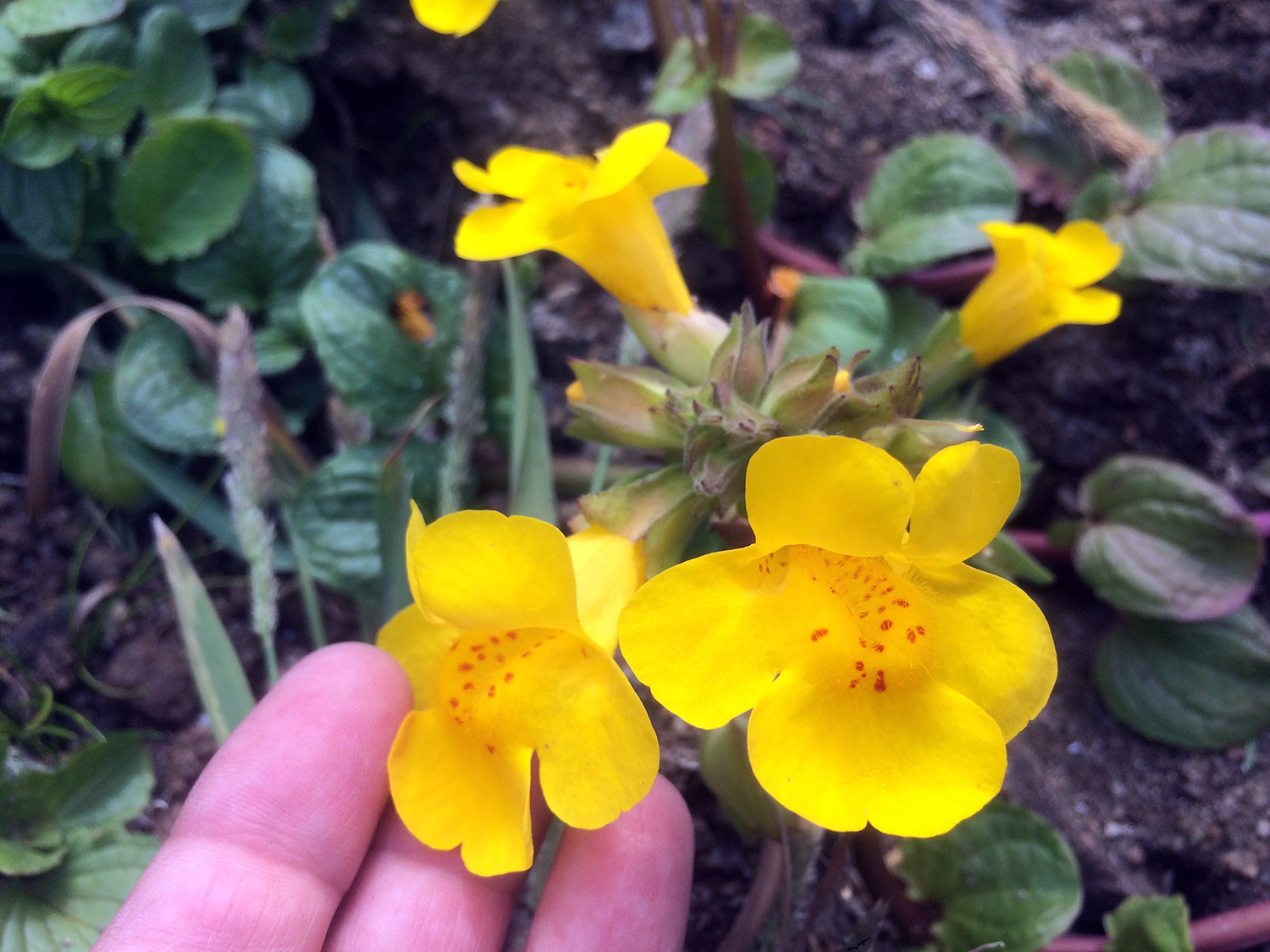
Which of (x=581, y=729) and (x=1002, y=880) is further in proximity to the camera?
(x=1002, y=880)

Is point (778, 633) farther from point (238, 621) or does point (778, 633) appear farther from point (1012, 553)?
point (238, 621)

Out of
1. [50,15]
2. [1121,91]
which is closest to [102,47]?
[50,15]

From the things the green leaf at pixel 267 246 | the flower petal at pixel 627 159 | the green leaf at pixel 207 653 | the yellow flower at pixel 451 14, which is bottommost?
the green leaf at pixel 207 653

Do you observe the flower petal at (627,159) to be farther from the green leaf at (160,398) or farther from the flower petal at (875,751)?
the green leaf at (160,398)

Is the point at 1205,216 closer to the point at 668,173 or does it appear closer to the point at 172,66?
the point at 668,173

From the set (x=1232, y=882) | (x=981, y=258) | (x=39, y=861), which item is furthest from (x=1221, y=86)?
(x=39, y=861)

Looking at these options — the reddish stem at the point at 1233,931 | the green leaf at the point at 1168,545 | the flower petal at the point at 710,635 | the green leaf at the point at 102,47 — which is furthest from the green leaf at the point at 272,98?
the reddish stem at the point at 1233,931

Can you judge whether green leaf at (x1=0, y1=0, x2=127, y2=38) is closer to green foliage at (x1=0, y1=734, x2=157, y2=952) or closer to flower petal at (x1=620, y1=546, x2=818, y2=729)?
green foliage at (x1=0, y1=734, x2=157, y2=952)
